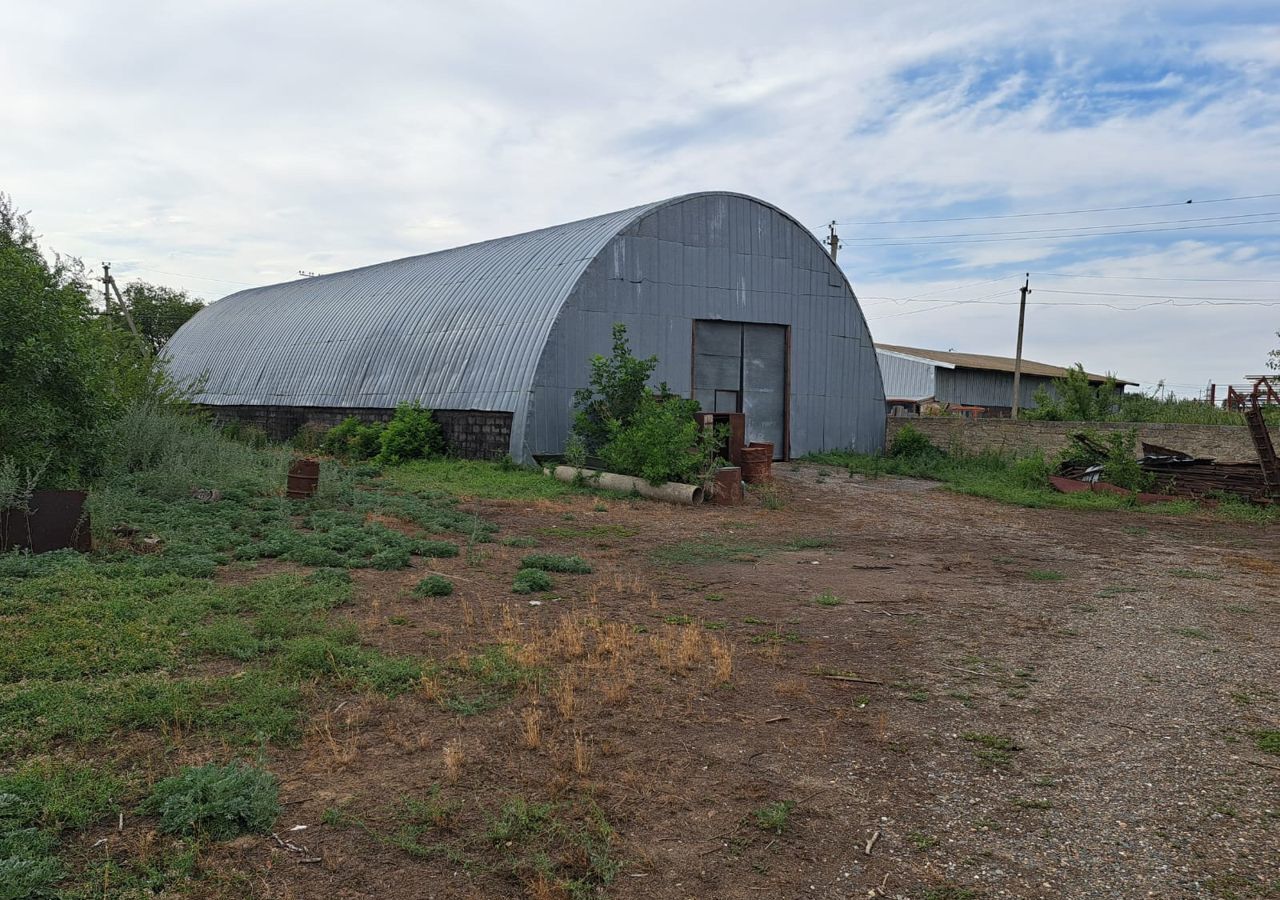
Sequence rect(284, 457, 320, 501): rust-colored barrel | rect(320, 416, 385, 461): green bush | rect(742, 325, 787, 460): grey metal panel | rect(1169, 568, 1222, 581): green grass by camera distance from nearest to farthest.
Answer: rect(1169, 568, 1222, 581): green grass
rect(284, 457, 320, 501): rust-colored barrel
rect(320, 416, 385, 461): green bush
rect(742, 325, 787, 460): grey metal panel

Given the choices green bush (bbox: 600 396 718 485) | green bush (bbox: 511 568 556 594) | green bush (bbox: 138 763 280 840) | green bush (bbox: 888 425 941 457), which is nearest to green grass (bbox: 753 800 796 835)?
green bush (bbox: 138 763 280 840)

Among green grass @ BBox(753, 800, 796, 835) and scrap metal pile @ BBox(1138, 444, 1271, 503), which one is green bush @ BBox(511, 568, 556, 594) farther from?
scrap metal pile @ BBox(1138, 444, 1271, 503)

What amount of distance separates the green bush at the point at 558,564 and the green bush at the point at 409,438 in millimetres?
11287

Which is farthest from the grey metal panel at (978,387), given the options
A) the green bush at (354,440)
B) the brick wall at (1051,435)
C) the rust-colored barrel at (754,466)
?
the green bush at (354,440)

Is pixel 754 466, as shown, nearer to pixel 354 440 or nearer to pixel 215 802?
pixel 354 440

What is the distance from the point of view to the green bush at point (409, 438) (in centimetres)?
2098

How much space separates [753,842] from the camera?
416 centimetres

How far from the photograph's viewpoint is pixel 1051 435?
75.0 feet

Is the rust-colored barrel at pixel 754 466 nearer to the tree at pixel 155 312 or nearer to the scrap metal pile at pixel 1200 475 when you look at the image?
the scrap metal pile at pixel 1200 475

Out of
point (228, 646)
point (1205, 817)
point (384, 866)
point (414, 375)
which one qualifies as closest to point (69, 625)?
point (228, 646)

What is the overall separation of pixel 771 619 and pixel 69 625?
5.76 m

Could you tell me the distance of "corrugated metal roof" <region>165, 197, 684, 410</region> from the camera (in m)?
21.0

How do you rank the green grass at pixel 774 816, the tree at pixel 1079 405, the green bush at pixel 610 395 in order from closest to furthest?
the green grass at pixel 774 816 → the green bush at pixel 610 395 → the tree at pixel 1079 405

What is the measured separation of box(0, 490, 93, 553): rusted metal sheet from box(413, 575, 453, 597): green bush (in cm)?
370
